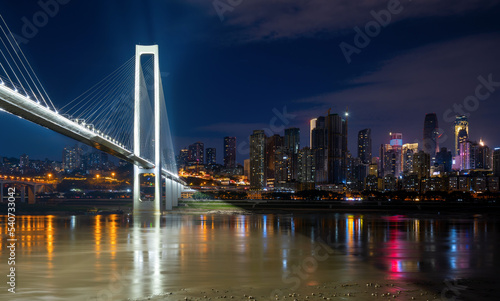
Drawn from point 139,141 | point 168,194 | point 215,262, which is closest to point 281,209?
point 168,194

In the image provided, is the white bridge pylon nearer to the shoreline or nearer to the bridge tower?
the bridge tower

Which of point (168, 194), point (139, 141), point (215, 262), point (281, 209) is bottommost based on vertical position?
point (281, 209)

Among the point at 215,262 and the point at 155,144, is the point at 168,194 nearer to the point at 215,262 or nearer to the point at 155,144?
the point at 155,144

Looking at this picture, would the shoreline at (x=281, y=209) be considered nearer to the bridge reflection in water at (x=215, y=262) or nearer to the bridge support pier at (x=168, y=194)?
the bridge support pier at (x=168, y=194)

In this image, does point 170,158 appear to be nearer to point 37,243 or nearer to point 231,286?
point 37,243

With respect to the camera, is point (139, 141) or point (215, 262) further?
point (139, 141)

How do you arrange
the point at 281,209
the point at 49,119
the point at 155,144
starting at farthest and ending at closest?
the point at 281,209
the point at 155,144
the point at 49,119

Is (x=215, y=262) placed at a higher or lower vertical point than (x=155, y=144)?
lower

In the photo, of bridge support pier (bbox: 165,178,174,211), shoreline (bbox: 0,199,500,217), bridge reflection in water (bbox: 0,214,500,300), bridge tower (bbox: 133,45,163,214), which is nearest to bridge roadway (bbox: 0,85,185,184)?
bridge reflection in water (bbox: 0,214,500,300)
